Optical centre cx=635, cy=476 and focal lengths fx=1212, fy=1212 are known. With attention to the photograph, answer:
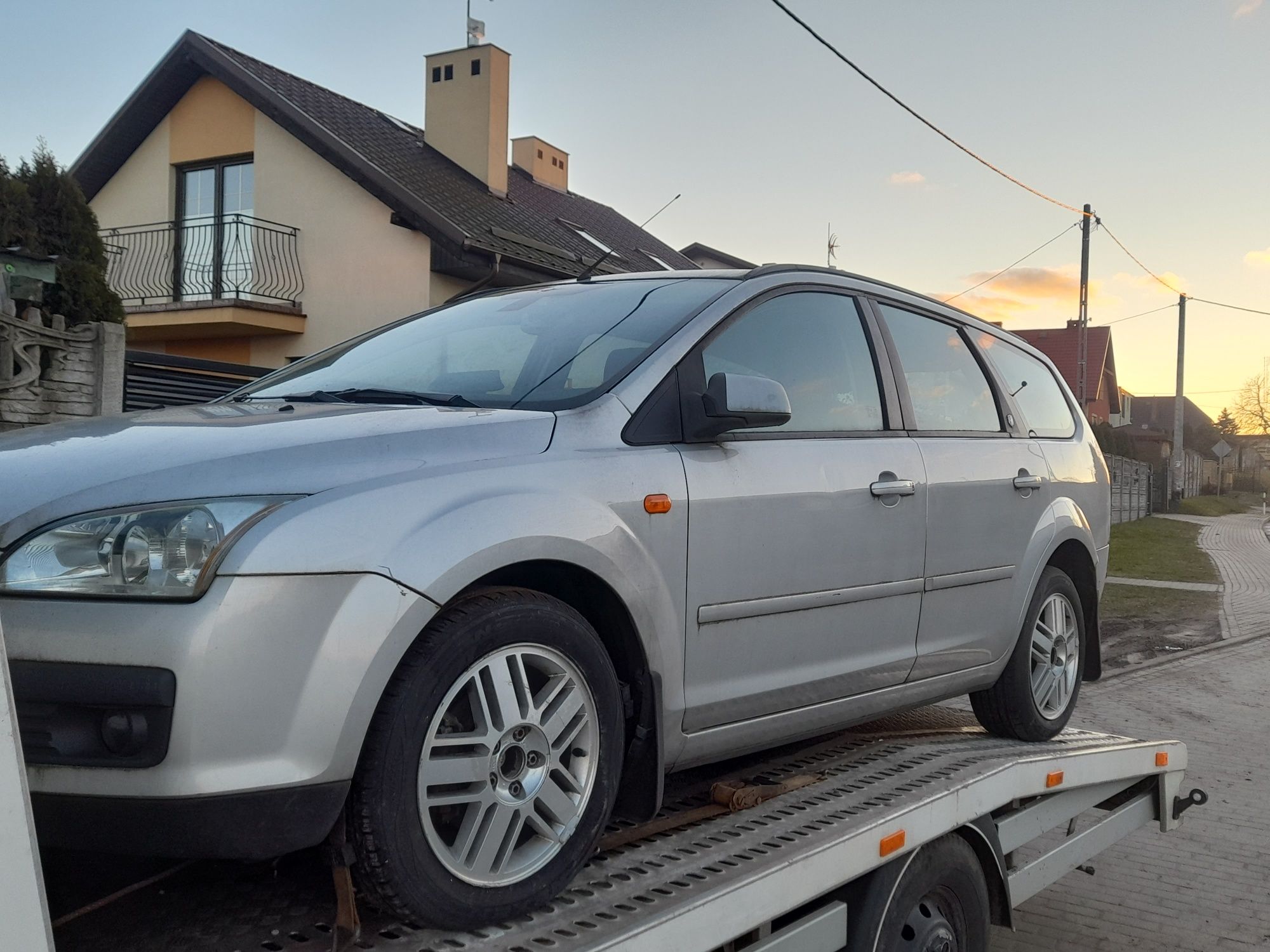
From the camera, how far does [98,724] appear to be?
78.4 inches

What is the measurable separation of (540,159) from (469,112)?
5.46 meters

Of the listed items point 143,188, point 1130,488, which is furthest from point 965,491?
point 1130,488

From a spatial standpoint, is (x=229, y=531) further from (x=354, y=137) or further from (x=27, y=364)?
(x=354, y=137)

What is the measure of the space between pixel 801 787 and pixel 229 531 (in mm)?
1992

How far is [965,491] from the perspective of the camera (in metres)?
3.97

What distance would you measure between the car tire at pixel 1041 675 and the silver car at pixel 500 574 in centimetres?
19

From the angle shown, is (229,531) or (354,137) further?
(354,137)

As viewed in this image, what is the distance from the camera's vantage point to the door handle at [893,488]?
138 inches

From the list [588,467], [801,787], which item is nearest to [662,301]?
[588,467]

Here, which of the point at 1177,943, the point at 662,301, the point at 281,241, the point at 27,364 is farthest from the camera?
the point at 281,241

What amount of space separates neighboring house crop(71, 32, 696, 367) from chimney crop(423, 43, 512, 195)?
0.9 inches

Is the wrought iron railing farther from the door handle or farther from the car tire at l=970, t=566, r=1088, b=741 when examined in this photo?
the door handle

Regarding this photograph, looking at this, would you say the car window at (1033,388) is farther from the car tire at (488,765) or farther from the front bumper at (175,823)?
the front bumper at (175,823)

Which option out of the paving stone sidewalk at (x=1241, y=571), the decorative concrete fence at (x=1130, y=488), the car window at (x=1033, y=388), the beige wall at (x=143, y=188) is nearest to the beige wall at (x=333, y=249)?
the beige wall at (x=143, y=188)
